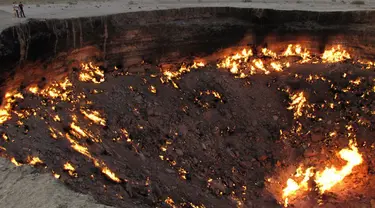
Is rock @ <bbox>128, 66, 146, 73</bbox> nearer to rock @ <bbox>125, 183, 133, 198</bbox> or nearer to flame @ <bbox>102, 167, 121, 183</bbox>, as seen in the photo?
flame @ <bbox>102, 167, 121, 183</bbox>

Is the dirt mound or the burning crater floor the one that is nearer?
the dirt mound

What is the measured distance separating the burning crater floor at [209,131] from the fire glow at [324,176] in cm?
4

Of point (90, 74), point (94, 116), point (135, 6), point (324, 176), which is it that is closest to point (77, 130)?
point (94, 116)

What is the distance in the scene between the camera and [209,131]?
12352 millimetres

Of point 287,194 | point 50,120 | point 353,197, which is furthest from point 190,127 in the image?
point 353,197

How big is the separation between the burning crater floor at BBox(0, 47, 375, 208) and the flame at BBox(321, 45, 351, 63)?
47 mm

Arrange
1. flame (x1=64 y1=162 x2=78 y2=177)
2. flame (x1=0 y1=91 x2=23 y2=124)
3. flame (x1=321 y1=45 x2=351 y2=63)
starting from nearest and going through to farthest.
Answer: flame (x1=64 y1=162 x2=78 y2=177) < flame (x1=0 y1=91 x2=23 y2=124) < flame (x1=321 y1=45 x2=351 y2=63)

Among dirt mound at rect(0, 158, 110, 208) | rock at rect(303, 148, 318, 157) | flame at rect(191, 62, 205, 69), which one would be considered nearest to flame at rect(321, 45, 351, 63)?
rock at rect(303, 148, 318, 157)

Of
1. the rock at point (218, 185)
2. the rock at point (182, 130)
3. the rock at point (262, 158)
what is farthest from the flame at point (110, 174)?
the rock at point (262, 158)

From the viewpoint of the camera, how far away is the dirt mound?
18.2 feet

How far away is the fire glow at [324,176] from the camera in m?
11.3

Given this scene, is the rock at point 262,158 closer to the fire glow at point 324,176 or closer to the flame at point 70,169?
the fire glow at point 324,176

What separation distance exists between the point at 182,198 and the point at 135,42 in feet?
23.1

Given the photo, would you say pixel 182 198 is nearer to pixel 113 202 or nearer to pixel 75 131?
pixel 113 202
